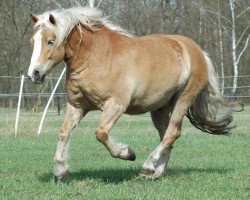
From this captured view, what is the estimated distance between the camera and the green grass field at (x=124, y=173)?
6.98 meters

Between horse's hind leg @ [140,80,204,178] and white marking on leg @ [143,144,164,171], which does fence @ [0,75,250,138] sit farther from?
white marking on leg @ [143,144,164,171]

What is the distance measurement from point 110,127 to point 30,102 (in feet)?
68.2

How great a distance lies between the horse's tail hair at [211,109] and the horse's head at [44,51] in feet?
9.03

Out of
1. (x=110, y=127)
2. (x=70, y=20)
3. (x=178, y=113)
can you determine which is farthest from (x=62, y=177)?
(x=178, y=113)

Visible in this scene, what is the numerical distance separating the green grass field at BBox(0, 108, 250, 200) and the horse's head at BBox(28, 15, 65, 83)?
1.34 m

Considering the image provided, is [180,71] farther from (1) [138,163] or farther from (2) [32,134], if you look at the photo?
(2) [32,134]

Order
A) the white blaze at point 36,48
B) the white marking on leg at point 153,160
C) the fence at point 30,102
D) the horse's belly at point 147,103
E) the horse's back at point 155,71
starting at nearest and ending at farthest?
1. the white blaze at point 36,48
2. the horse's back at point 155,71
3. the horse's belly at point 147,103
4. the white marking on leg at point 153,160
5. the fence at point 30,102

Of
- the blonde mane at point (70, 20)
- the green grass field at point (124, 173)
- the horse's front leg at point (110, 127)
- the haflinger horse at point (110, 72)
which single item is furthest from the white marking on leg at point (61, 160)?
the blonde mane at point (70, 20)

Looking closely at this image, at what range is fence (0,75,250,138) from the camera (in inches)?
746

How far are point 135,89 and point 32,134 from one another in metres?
10.5

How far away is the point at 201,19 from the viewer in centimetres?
4753

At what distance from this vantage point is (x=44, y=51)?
7.63 meters

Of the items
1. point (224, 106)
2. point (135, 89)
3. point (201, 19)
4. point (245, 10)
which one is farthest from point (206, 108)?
point (201, 19)

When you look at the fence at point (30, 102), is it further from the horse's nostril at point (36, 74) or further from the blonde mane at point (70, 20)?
the horse's nostril at point (36, 74)
